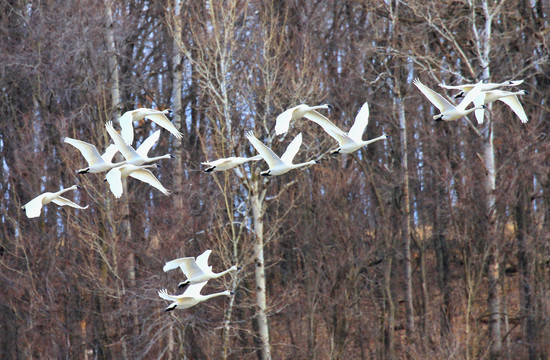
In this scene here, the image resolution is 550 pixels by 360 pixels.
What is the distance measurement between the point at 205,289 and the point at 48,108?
6848 millimetres

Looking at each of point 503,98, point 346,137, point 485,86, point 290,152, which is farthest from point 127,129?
point 503,98

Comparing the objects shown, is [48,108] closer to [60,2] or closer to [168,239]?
→ [60,2]

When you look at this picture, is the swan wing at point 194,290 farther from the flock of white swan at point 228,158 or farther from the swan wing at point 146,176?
the swan wing at point 146,176

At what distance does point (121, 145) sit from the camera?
13.3 metres

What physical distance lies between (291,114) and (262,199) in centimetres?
704

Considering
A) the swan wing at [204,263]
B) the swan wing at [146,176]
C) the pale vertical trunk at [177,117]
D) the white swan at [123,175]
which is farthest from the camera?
the pale vertical trunk at [177,117]

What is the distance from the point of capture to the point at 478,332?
20828 mm

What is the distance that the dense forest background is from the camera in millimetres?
20562

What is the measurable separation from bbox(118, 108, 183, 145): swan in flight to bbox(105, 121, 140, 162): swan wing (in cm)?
32

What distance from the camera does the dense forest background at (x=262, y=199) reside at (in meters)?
20.6

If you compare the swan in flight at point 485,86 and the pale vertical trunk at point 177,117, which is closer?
the swan in flight at point 485,86

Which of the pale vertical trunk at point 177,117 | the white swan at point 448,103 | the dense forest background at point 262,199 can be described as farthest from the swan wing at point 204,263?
the pale vertical trunk at point 177,117

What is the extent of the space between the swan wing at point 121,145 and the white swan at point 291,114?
2.10 m

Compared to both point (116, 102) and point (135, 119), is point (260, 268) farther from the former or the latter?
point (135, 119)
